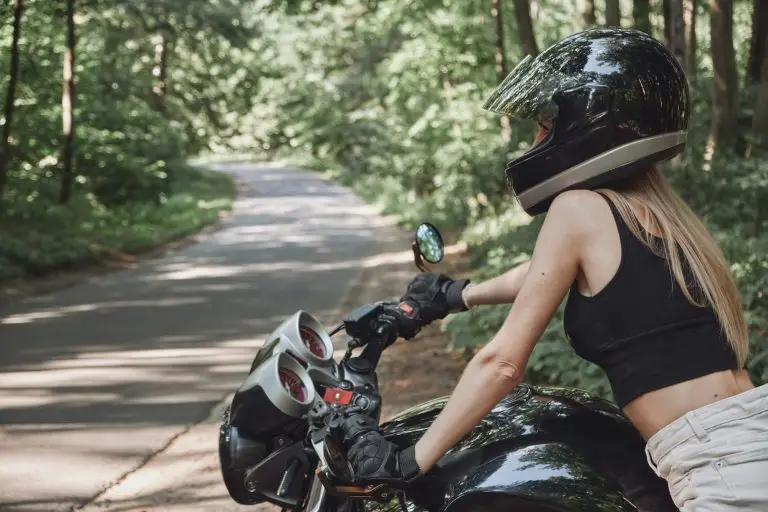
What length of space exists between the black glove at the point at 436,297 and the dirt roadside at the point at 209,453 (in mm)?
2513

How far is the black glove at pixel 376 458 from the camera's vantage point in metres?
1.90

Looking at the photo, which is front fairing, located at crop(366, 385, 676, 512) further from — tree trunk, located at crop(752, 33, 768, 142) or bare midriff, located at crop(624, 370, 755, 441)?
tree trunk, located at crop(752, 33, 768, 142)

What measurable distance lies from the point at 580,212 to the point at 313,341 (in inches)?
39.2

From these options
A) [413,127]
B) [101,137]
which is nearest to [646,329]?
[413,127]

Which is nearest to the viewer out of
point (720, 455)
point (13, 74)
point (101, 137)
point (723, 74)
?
point (720, 455)

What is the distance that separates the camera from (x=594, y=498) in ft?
6.38

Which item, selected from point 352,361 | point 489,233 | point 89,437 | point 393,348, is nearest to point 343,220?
point 489,233

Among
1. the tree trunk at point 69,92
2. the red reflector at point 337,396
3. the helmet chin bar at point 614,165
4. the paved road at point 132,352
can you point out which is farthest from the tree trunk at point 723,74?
the tree trunk at point 69,92

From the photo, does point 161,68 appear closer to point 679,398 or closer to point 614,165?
point 614,165

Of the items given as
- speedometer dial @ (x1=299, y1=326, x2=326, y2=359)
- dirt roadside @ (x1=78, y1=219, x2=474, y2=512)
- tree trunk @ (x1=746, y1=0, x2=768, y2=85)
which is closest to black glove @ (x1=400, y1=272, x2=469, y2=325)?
speedometer dial @ (x1=299, y1=326, x2=326, y2=359)

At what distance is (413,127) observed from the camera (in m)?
21.1

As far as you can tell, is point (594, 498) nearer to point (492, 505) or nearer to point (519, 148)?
point (492, 505)

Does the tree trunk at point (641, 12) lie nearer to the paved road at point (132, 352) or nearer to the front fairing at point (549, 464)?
the paved road at point (132, 352)

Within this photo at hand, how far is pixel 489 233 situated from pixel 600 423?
43.0ft
